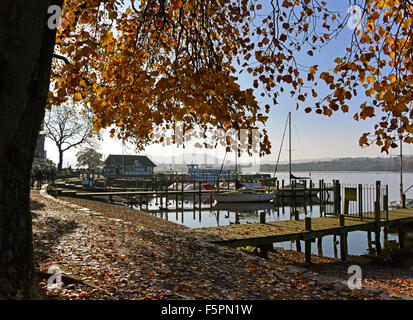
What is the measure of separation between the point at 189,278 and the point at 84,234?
165 inches

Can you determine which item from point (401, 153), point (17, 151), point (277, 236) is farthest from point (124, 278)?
point (401, 153)

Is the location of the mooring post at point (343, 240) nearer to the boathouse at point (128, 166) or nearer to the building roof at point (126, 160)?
the boathouse at point (128, 166)

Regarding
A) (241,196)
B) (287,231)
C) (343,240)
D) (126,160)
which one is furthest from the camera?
(126,160)

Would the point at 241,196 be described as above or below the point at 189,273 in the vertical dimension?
below

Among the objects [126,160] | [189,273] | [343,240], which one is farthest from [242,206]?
[126,160]

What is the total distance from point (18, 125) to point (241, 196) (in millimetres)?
35516

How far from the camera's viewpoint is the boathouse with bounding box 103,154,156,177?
263 ft

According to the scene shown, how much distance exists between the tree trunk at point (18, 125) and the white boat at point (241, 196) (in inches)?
1343

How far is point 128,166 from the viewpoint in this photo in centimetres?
8100

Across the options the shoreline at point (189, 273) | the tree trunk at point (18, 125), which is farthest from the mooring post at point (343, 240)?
the tree trunk at point (18, 125)

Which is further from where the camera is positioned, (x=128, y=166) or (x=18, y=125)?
(x=128, y=166)

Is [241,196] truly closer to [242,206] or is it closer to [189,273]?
[242,206]

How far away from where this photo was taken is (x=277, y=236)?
12906 mm
